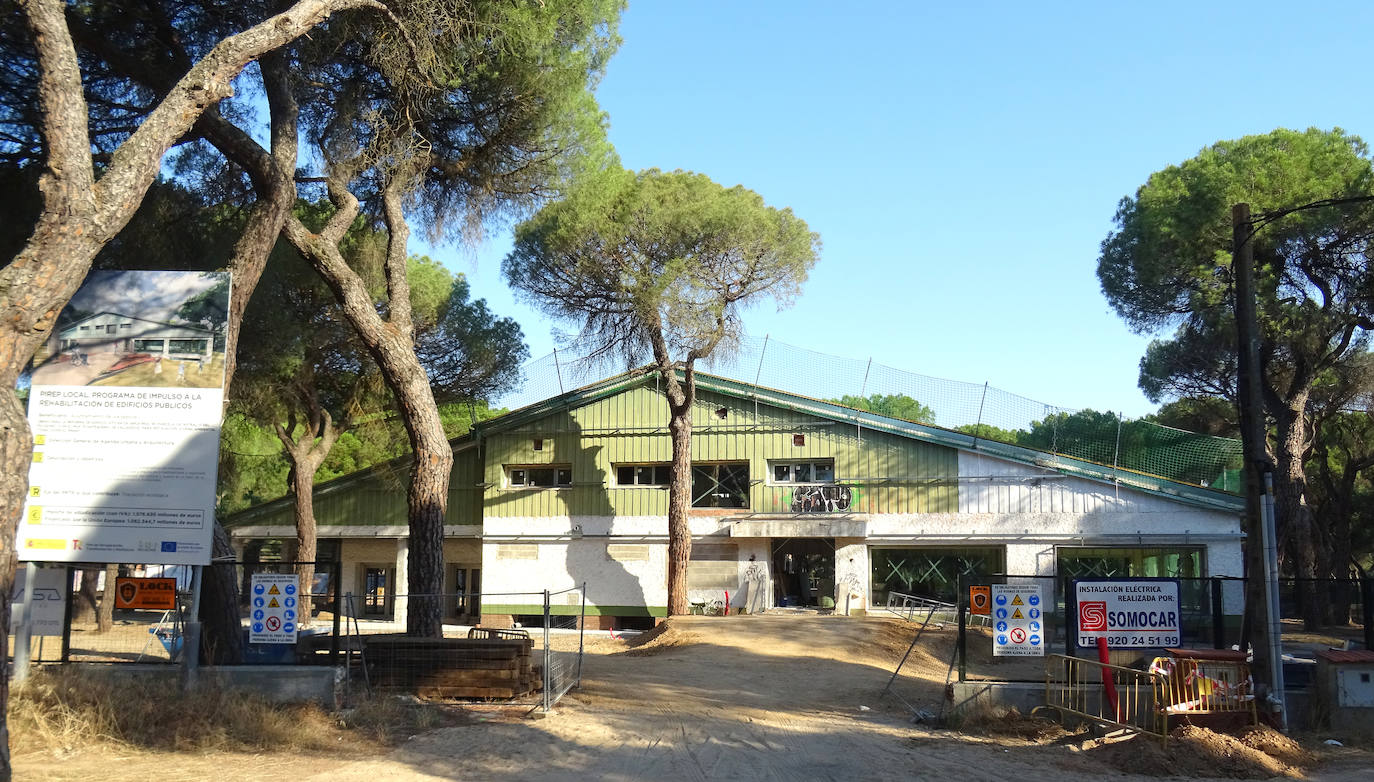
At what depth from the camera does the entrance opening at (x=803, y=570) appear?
2791 cm

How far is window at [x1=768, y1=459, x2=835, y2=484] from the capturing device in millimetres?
27703

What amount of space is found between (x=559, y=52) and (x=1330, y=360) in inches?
870

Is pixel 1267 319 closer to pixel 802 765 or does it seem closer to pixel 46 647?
pixel 802 765

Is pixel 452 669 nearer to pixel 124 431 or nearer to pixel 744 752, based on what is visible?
pixel 744 752

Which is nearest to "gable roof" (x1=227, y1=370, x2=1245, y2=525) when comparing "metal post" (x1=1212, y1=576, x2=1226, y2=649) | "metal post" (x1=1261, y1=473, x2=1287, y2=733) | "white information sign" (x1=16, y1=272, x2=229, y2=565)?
"metal post" (x1=1212, y1=576, x2=1226, y2=649)

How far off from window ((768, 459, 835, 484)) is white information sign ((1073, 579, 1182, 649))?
15353 mm

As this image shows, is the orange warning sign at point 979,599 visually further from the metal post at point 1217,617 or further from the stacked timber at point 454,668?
the stacked timber at point 454,668

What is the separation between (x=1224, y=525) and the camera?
2491 cm

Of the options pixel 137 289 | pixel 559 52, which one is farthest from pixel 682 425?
pixel 137 289

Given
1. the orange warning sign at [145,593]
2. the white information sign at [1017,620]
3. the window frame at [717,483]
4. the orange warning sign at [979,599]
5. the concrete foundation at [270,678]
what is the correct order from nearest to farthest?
the concrete foundation at [270,678]
the orange warning sign at [145,593]
the white information sign at [1017,620]
the orange warning sign at [979,599]
the window frame at [717,483]

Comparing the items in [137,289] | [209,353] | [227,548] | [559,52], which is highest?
[559,52]

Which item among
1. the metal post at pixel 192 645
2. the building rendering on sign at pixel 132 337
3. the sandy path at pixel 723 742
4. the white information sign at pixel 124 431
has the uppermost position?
the building rendering on sign at pixel 132 337

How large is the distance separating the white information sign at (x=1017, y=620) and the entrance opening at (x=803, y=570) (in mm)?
15353

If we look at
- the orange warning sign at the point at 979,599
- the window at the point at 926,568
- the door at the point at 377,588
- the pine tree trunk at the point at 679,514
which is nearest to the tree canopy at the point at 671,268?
the pine tree trunk at the point at 679,514
